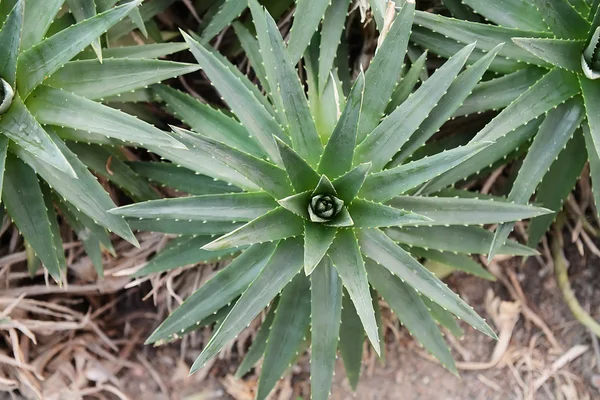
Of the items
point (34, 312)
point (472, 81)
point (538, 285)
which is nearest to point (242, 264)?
point (472, 81)

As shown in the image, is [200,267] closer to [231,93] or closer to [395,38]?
[231,93]

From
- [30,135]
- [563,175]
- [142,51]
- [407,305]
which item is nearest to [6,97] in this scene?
[30,135]

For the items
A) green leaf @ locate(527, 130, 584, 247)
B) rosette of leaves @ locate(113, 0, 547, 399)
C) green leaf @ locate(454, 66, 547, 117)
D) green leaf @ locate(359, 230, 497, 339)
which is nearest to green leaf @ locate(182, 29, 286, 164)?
rosette of leaves @ locate(113, 0, 547, 399)

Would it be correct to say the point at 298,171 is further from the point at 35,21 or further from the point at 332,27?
the point at 35,21

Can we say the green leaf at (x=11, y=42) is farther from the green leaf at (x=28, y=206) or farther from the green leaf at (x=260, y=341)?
the green leaf at (x=260, y=341)

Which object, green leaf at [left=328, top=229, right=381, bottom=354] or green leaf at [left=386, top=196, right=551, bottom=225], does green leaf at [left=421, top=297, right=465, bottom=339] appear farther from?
green leaf at [left=328, top=229, right=381, bottom=354]

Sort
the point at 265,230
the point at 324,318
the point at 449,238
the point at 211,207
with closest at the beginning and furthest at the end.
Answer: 1. the point at 265,230
2. the point at 211,207
3. the point at 324,318
4. the point at 449,238
